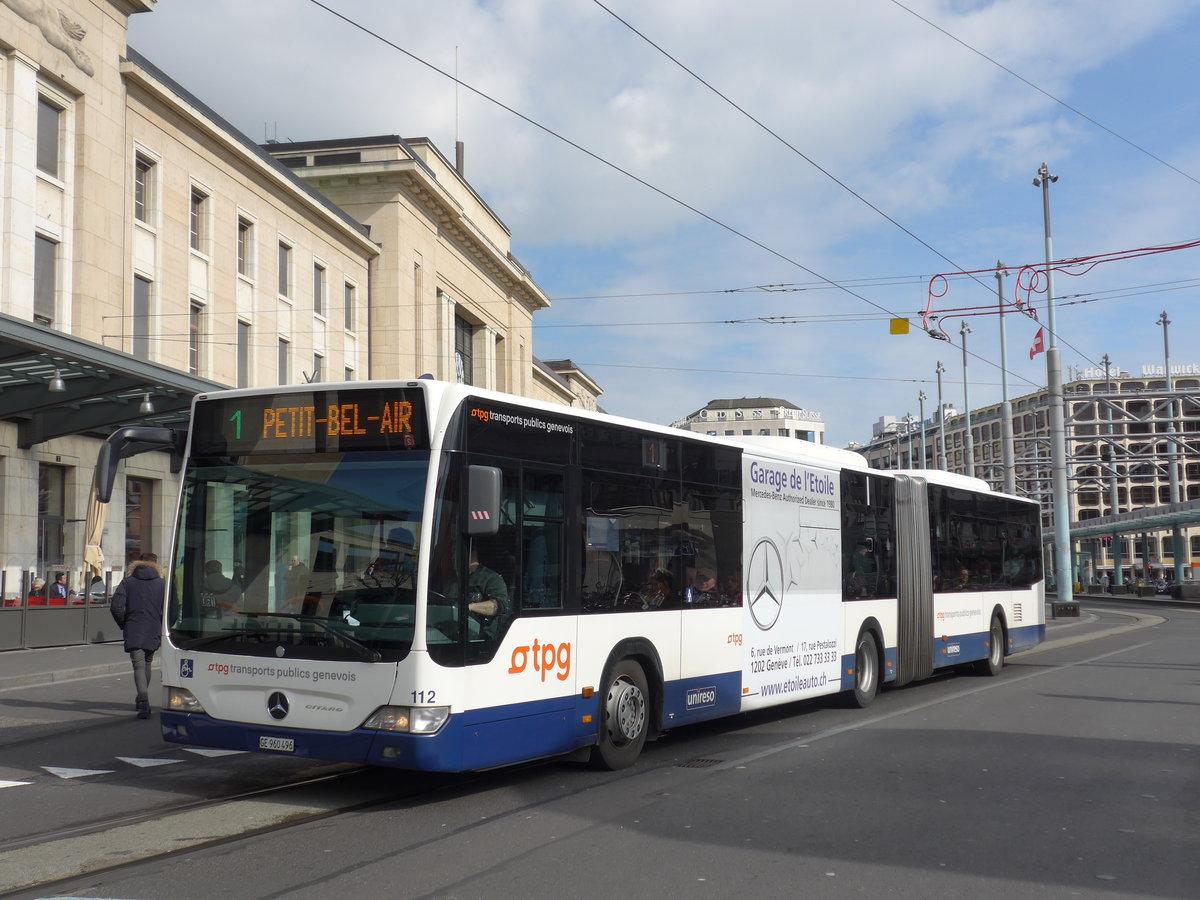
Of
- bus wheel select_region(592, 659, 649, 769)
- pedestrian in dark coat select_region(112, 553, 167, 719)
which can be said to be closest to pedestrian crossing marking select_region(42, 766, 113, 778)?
pedestrian in dark coat select_region(112, 553, 167, 719)

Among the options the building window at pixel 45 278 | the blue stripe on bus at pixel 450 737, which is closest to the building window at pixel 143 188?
the building window at pixel 45 278

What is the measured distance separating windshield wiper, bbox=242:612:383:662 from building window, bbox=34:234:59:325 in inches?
835

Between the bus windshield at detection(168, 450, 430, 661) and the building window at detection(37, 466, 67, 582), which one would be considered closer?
the bus windshield at detection(168, 450, 430, 661)

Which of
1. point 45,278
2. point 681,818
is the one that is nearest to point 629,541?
point 681,818

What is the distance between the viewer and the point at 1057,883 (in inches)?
237

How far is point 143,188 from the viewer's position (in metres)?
31.2

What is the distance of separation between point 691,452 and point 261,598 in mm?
4162

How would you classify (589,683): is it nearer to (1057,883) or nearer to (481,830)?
(481,830)

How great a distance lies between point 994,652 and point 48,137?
882 inches

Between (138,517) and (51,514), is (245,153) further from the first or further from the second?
(51,514)

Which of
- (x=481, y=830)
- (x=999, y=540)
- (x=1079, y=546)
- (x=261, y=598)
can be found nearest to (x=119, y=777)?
(x=261, y=598)

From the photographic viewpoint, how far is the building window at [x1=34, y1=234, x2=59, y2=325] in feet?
87.2

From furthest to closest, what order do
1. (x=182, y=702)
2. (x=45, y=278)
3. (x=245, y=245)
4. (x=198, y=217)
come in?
(x=245, y=245) → (x=198, y=217) → (x=45, y=278) → (x=182, y=702)

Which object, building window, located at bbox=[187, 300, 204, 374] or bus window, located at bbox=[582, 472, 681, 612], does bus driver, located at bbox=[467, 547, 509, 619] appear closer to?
bus window, located at bbox=[582, 472, 681, 612]
